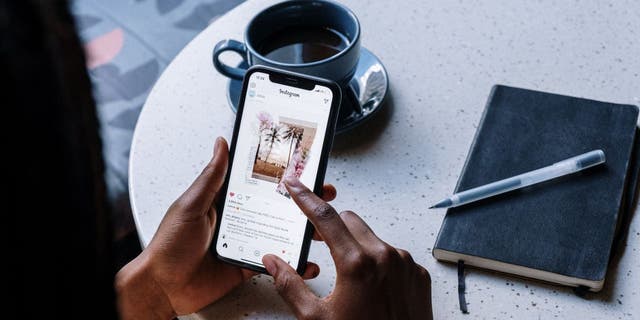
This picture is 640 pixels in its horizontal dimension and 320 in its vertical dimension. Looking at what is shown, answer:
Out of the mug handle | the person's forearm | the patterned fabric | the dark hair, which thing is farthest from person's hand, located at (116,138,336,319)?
the patterned fabric

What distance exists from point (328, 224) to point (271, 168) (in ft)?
0.40

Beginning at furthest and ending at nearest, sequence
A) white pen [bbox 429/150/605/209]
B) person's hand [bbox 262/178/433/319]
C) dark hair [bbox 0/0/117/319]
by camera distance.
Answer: white pen [bbox 429/150/605/209]
person's hand [bbox 262/178/433/319]
dark hair [bbox 0/0/117/319]

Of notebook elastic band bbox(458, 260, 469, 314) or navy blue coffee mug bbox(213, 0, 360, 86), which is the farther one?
navy blue coffee mug bbox(213, 0, 360, 86)

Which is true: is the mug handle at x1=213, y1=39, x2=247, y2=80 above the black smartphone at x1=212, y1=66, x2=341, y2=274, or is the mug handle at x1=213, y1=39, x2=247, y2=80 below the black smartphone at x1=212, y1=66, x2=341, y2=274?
above

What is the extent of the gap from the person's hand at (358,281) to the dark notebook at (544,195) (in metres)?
0.08

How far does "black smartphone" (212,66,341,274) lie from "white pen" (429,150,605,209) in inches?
6.6

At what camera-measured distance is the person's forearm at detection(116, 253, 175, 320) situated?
0.80m

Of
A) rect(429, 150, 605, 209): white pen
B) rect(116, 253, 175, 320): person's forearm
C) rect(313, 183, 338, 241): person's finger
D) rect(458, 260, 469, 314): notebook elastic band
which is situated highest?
rect(429, 150, 605, 209): white pen

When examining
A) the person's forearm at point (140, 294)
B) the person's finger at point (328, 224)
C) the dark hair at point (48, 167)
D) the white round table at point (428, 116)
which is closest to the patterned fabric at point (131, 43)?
the white round table at point (428, 116)

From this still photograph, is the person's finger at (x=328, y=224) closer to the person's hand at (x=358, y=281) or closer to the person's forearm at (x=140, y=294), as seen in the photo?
the person's hand at (x=358, y=281)

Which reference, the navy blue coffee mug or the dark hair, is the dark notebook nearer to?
the navy blue coffee mug

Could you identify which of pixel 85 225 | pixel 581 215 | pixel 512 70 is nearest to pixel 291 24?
pixel 512 70

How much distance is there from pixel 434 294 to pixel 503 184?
16 cm

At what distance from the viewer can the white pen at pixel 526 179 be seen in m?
0.83
